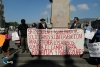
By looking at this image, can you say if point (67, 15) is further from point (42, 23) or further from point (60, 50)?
point (60, 50)

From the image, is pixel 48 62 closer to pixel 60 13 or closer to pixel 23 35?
pixel 23 35

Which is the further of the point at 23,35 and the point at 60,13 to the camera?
the point at 60,13

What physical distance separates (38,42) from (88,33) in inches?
161

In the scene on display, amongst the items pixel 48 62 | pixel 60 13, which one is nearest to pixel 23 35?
pixel 48 62

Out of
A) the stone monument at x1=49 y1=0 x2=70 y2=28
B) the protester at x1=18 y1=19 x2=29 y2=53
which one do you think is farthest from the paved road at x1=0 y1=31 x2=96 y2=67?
the stone monument at x1=49 y1=0 x2=70 y2=28

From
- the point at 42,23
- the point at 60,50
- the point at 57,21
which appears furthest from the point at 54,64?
the point at 57,21

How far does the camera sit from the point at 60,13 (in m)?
11.4

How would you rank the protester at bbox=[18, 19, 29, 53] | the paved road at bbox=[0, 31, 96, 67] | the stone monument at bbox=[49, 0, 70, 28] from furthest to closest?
the stone monument at bbox=[49, 0, 70, 28], the protester at bbox=[18, 19, 29, 53], the paved road at bbox=[0, 31, 96, 67]

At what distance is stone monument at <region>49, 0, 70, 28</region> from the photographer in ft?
37.3

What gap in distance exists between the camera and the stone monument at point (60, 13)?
37.3 feet

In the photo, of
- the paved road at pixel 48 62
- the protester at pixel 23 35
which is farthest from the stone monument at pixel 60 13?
the paved road at pixel 48 62

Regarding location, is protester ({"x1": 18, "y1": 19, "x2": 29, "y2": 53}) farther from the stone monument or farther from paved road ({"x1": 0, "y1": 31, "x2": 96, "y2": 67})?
the stone monument

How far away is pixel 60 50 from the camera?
9.05 meters

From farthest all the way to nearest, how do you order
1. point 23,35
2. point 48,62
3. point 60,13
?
point 60,13 < point 23,35 < point 48,62
